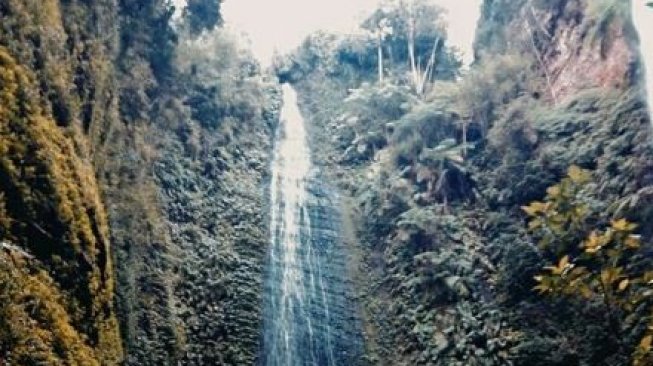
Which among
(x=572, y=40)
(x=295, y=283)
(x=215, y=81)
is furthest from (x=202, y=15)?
(x=572, y=40)

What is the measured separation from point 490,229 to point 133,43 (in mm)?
7454

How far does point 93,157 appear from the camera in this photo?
27.5 feet

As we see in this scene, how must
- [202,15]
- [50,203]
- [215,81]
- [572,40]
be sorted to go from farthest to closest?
1. [202,15]
2. [215,81]
3. [572,40]
4. [50,203]

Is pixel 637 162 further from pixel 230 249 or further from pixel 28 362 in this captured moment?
pixel 28 362

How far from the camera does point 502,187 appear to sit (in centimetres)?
1084

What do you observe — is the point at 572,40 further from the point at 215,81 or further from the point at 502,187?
the point at 215,81

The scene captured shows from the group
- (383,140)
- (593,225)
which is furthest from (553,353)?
(383,140)

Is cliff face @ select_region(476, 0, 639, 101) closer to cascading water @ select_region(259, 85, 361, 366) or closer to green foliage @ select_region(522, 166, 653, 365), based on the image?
cascading water @ select_region(259, 85, 361, 366)

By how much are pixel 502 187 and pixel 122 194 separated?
264 inches

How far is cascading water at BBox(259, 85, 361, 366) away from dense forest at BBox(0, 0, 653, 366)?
5 centimetres

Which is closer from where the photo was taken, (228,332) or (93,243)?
(93,243)

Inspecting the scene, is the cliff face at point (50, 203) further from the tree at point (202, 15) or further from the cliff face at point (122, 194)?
the tree at point (202, 15)

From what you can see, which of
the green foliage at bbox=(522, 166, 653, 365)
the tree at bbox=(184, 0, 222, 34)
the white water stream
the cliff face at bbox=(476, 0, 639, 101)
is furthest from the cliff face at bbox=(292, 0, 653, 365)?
the tree at bbox=(184, 0, 222, 34)

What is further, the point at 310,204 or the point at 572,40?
the point at 310,204
